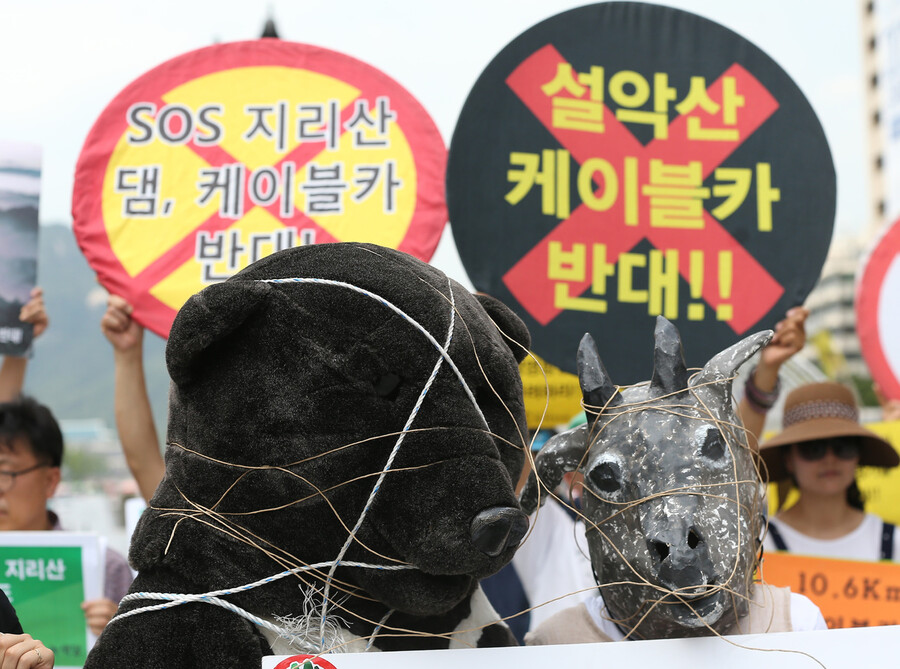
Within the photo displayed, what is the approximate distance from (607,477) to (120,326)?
168cm

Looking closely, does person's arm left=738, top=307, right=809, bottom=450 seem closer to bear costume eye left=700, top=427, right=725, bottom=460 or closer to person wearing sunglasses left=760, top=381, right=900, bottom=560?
person wearing sunglasses left=760, top=381, right=900, bottom=560

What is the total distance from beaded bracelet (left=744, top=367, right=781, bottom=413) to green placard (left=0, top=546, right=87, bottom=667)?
211 centimetres

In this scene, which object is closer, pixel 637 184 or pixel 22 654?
pixel 22 654

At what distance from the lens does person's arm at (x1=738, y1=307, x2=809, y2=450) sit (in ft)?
8.74

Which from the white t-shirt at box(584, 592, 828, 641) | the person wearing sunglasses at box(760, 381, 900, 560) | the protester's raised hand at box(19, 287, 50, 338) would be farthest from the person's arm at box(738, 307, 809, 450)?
the protester's raised hand at box(19, 287, 50, 338)

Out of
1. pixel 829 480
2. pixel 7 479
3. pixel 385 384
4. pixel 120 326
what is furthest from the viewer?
pixel 829 480

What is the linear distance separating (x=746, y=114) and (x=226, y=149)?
Answer: 1.61 metres

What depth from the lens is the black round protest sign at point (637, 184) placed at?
247cm

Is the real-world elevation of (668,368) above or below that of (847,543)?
above

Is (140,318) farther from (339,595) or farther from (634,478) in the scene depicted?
(634,478)

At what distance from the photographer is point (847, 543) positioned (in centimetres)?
289

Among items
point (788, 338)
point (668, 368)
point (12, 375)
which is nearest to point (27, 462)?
point (12, 375)

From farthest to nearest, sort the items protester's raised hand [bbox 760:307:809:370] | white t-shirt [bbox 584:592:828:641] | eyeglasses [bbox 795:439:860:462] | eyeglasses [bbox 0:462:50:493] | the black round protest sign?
eyeglasses [bbox 795:439:860:462] < eyeglasses [bbox 0:462:50:493] < protester's raised hand [bbox 760:307:809:370] < the black round protest sign < white t-shirt [bbox 584:592:828:641]

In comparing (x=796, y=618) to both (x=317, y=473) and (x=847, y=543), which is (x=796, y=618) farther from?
(x=847, y=543)
